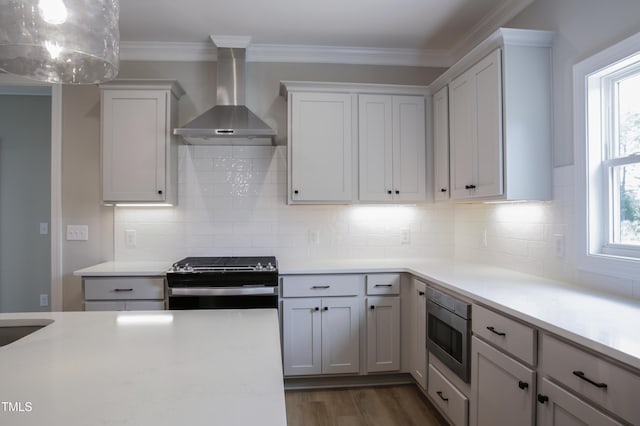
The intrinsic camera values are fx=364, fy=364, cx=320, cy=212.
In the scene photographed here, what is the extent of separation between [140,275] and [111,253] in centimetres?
73

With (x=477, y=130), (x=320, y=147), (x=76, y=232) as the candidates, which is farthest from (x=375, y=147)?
(x=76, y=232)

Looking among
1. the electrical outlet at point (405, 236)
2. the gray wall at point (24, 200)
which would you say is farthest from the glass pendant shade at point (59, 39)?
the gray wall at point (24, 200)

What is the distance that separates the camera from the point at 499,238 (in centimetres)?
269

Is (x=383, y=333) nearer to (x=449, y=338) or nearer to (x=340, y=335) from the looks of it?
(x=340, y=335)

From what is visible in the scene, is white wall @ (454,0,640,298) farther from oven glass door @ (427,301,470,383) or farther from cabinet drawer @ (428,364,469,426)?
cabinet drawer @ (428,364,469,426)

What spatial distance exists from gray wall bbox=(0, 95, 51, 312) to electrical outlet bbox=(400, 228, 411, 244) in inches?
148

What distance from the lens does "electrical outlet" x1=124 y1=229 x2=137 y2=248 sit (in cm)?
316

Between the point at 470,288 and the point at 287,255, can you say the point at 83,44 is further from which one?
the point at 287,255

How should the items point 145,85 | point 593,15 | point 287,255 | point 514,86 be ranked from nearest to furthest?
point 593,15, point 514,86, point 145,85, point 287,255

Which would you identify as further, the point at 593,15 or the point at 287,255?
the point at 287,255

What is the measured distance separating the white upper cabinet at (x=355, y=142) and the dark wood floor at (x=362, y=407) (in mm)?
1487

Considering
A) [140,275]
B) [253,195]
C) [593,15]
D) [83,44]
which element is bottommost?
[140,275]

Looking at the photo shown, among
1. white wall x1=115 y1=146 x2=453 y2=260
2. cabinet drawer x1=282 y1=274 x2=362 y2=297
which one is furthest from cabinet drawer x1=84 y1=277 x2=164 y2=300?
cabinet drawer x1=282 y1=274 x2=362 y2=297

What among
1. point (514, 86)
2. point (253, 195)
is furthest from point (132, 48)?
point (514, 86)
